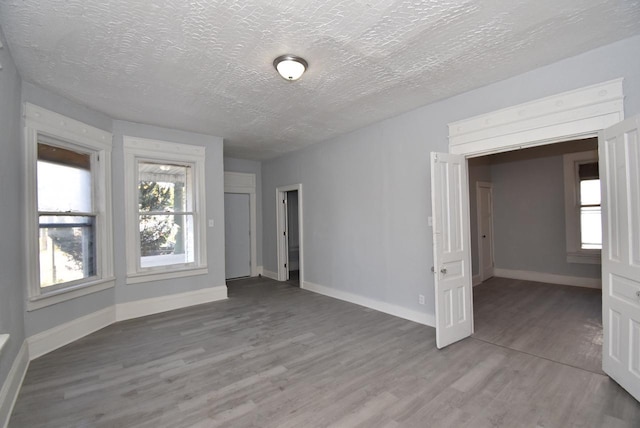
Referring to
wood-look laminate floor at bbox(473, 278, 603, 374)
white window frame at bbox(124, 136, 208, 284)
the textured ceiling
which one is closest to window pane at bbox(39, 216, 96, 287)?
white window frame at bbox(124, 136, 208, 284)

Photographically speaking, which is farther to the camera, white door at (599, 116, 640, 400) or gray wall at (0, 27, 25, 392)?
gray wall at (0, 27, 25, 392)

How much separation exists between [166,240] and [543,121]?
5.05 meters

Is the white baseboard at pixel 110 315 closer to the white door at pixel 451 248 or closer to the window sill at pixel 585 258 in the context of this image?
the white door at pixel 451 248

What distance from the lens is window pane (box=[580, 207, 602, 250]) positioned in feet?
17.6

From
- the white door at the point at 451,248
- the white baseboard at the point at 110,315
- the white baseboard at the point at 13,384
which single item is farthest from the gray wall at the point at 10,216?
the white door at the point at 451,248

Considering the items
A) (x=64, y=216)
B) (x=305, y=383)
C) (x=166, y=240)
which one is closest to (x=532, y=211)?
(x=305, y=383)

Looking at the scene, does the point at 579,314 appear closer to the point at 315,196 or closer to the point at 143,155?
the point at 315,196

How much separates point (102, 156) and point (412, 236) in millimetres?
4236

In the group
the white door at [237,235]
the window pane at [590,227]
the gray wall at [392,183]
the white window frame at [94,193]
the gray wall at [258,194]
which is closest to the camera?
the gray wall at [392,183]

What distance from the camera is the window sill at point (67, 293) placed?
2.93 m

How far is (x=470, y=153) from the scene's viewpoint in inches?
129

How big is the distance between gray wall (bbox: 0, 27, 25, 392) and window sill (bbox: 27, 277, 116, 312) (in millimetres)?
183

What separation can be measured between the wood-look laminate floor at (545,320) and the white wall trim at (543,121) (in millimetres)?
2071

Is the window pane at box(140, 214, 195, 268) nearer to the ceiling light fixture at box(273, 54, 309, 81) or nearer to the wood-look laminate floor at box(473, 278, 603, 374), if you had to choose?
the ceiling light fixture at box(273, 54, 309, 81)
